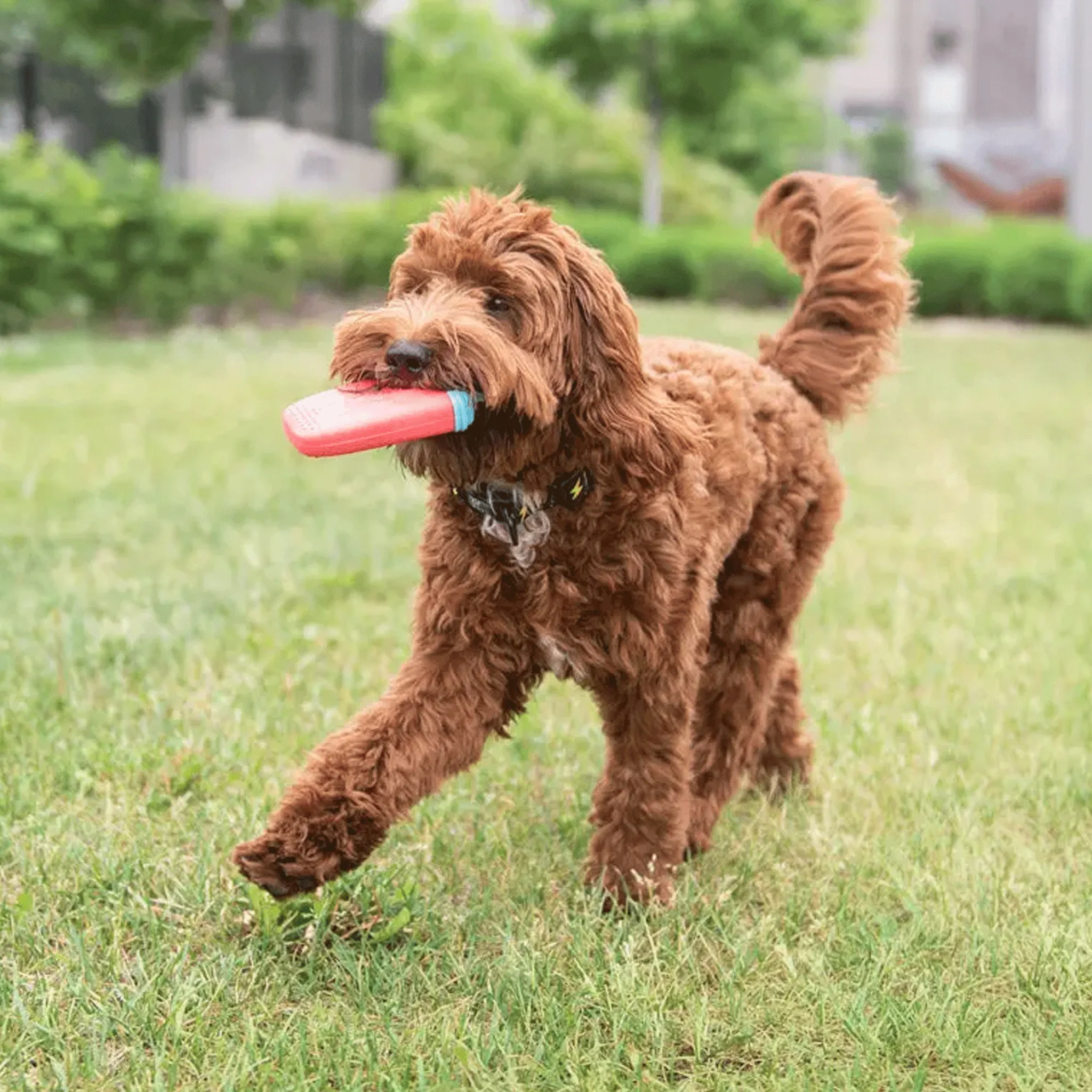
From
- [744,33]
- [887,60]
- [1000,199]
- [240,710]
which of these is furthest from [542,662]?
[887,60]

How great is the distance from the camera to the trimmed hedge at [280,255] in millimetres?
14617

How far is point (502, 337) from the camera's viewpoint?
278cm

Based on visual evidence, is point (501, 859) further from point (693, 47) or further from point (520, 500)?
point (693, 47)

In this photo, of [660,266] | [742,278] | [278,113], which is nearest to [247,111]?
[278,113]

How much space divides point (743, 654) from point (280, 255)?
14.2 meters

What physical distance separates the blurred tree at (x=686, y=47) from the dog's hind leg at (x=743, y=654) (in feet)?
74.3

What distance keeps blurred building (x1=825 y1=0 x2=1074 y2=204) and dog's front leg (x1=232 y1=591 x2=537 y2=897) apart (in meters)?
66.2

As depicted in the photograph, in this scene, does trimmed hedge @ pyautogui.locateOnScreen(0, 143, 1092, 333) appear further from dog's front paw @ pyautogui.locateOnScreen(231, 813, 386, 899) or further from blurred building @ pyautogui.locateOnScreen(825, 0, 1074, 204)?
blurred building @ pyautogui.locateOnScreen(825, 0, 1074, 204)

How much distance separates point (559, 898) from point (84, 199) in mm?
13047

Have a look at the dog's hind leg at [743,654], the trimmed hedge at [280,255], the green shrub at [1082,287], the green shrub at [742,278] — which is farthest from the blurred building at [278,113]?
the dog's hind leg at [743,654]

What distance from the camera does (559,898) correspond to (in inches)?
133

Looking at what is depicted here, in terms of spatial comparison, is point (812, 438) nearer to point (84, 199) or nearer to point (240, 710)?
point (240, 710)

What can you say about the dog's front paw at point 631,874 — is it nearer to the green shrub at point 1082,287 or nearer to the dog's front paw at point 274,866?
the dog's front paw at point 274,866

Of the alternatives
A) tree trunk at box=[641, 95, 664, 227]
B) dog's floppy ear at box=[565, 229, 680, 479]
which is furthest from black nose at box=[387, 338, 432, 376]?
tree trunk at box=[641, 95, 664, 227]
